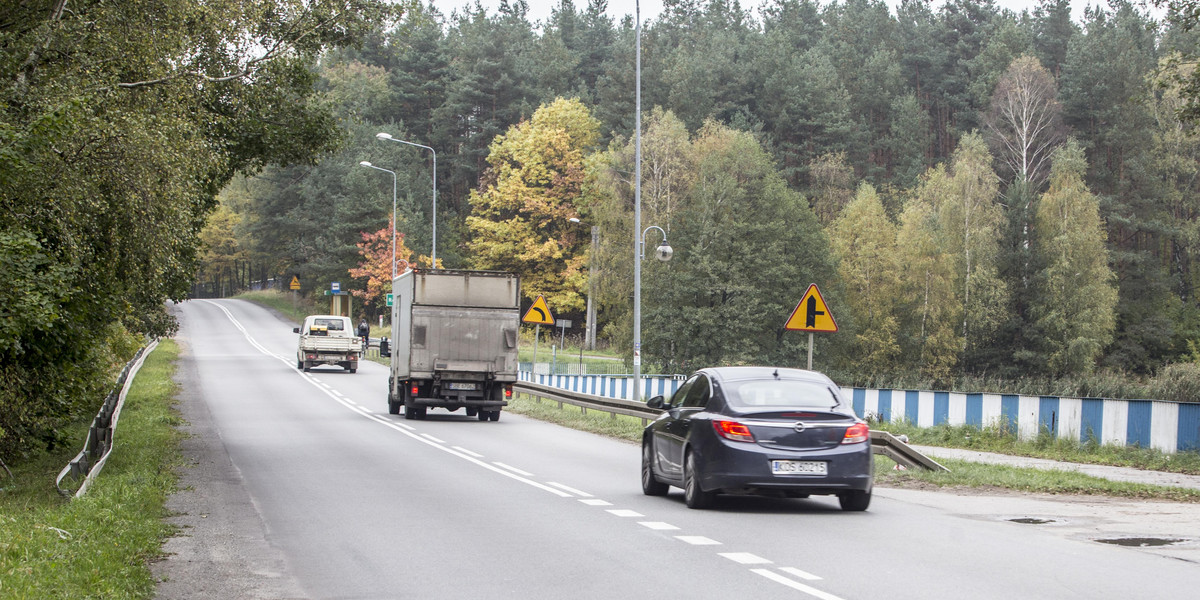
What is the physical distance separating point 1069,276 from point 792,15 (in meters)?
46.6

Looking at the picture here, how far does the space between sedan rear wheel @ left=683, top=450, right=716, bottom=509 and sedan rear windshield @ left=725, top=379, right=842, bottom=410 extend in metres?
A: 0.76

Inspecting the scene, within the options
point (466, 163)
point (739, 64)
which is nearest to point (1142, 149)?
point (739, 64)

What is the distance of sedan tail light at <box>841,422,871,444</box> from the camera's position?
12.6 metres

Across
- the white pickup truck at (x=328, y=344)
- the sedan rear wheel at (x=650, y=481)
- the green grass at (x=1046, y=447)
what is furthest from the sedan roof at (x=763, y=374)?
the white pickup truck at (x=328, y=344)

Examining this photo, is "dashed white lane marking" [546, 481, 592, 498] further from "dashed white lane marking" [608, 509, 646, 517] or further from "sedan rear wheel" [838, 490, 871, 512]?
"sedan rear wheel" [838, 490, 871, 512]

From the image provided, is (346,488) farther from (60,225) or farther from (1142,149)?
(1142,149)

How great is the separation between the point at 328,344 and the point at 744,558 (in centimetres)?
4101

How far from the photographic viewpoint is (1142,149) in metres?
73.6

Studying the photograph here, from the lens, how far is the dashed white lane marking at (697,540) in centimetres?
1051

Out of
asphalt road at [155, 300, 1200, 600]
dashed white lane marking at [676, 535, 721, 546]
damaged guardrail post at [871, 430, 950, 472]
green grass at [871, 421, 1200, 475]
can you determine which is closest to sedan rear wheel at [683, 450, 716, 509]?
asphalt road at [155, 300, 1200, 600]

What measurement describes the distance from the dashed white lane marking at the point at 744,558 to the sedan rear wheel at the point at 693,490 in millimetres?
3014

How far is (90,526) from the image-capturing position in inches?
418

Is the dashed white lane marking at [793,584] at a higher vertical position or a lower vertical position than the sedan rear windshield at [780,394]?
lower

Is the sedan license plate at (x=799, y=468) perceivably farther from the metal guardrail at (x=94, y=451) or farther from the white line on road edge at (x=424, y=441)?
the metal guardrail at (x=94, y=451)
